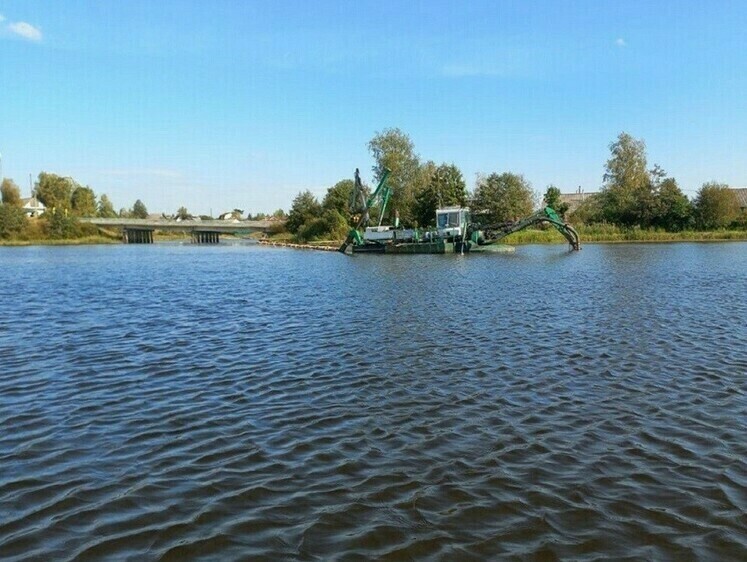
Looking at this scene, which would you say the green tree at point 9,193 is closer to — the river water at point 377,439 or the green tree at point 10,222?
the green tree at point 10,222

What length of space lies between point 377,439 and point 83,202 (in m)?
142

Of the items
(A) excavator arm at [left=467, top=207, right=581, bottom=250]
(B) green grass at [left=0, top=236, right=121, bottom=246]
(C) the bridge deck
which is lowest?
(B) green grass at [left=0, top=236, right=121, bottom=246]

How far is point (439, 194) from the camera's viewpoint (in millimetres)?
80812

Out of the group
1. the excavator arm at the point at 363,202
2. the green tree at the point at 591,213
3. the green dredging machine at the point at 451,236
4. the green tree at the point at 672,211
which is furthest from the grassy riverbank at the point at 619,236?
the excavator arm at the point at 363,202

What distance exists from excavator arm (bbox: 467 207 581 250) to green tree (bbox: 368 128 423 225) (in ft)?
112

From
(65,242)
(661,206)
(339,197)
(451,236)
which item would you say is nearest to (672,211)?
(661,206)

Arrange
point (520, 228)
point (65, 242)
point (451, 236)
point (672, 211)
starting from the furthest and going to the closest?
point (65, 242)
point (672, 211)
point (520, 228)
point (451, 236)

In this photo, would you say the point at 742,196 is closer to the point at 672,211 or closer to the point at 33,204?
the point at 672,211

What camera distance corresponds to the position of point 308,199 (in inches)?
4370

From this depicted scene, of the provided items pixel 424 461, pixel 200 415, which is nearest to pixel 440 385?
pixel 424 461

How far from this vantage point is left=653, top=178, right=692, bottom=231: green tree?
3074 inches

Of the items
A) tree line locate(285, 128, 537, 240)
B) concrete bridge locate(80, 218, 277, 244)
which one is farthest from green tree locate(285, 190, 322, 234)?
concrete bridge locate(80, 218, 277, 244)

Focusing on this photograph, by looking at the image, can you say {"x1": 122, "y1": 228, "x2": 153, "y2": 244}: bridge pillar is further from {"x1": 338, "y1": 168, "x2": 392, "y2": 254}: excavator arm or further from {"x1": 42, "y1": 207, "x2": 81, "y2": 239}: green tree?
{"x1": 338, "y1": 168, "x2": 392, "y2": 254}: excavator arm

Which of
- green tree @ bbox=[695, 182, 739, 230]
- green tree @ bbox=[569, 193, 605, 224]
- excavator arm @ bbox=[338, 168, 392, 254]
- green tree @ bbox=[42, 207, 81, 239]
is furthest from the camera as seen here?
green tree @ bbox=[42, 207, 81, 239]
